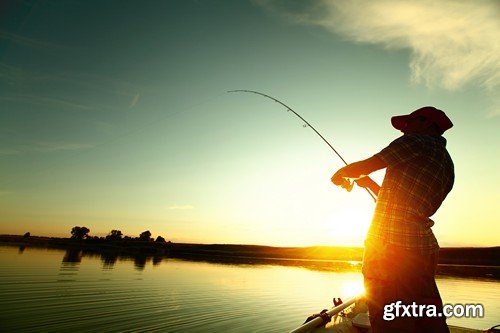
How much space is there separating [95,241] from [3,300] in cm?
17774

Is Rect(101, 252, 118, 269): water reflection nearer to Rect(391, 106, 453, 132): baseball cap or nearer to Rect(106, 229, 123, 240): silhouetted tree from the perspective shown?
Rect(391, 106, 453, 132): baseball cap

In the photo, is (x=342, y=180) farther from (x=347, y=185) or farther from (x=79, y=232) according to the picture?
(x=79, y=232)

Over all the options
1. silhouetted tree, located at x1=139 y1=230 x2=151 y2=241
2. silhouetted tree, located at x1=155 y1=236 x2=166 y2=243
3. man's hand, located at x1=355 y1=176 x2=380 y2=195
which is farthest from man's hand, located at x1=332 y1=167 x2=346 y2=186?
silhouetted tree, located at x1=155 y1=236 x2=166 y2=243

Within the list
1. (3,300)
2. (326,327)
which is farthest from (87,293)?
(326,327)

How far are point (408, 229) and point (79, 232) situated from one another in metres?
212

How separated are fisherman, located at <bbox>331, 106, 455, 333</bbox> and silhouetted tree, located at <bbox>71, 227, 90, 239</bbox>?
690ft

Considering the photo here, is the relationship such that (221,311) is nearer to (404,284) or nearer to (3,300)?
(3,300)

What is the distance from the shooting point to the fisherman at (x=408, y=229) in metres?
2.71

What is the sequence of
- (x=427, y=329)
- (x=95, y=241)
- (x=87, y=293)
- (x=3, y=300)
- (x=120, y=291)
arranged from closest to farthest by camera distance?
(x=427, y=329) < (x=3, y=300) < (x=87, y=293) < (x=120, y=291) < (x=95, y=241)

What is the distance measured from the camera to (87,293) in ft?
74.3

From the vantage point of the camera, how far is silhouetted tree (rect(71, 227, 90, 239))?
577 ft

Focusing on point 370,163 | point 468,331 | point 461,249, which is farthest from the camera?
point 461,249

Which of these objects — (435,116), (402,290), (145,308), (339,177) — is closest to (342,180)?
(339,177)

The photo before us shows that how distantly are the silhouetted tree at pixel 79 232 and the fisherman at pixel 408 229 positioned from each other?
21030cm
